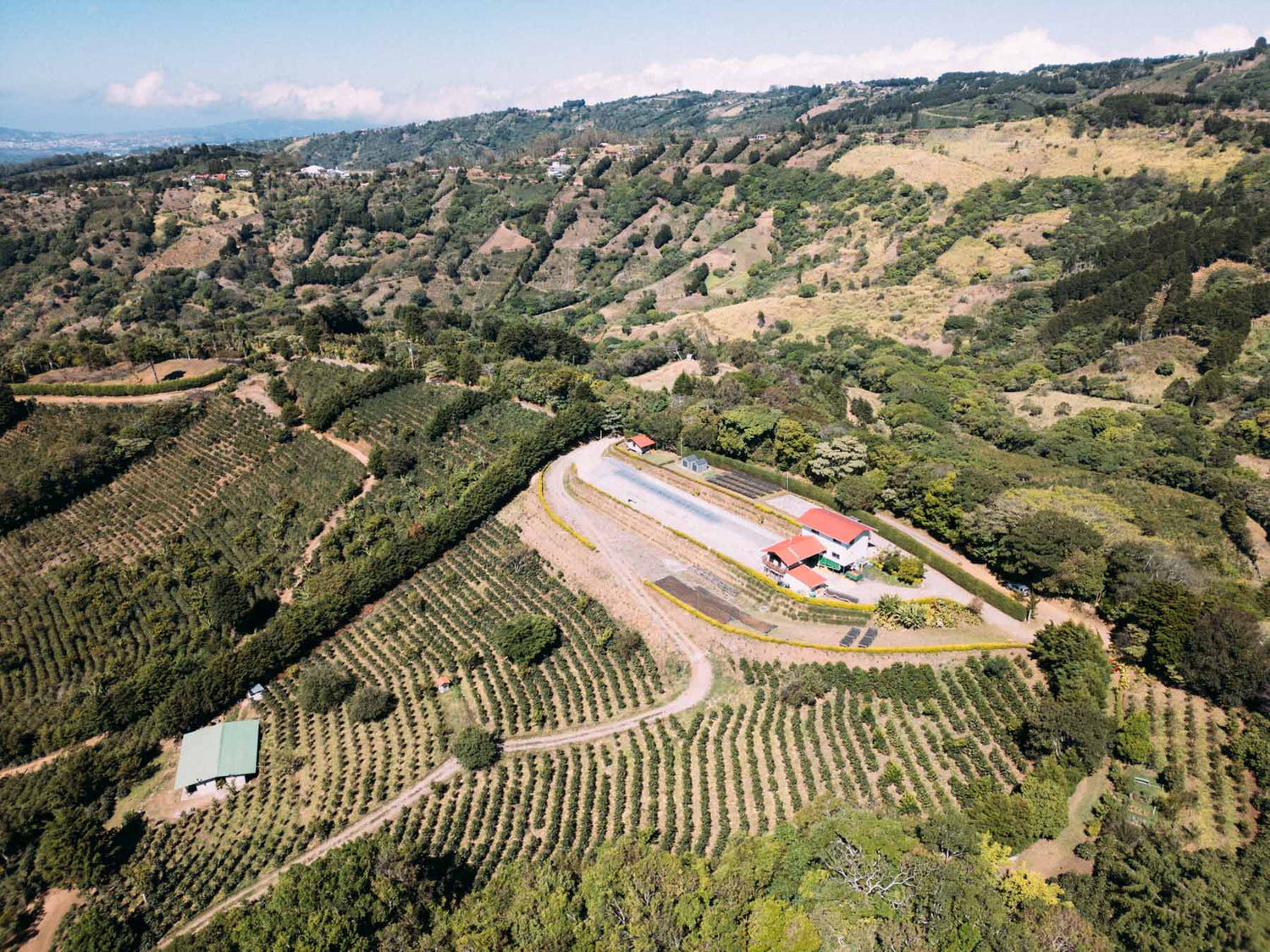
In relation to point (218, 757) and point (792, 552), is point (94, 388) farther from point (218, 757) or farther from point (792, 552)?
point (792, 552)

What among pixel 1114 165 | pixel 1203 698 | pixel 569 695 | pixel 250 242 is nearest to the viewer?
pixel 1203 698

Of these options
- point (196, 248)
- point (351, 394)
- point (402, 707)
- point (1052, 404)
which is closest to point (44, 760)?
point (402, 707)

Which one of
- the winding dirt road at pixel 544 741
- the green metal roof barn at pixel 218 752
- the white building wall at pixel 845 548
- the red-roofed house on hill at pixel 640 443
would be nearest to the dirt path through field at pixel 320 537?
the green metal roof barn at pixel 218 752

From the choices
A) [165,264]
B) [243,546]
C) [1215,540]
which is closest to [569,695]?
[243,546]

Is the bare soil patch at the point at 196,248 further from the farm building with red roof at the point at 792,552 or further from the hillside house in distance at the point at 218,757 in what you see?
the farm building with red roof at the point at 792,552

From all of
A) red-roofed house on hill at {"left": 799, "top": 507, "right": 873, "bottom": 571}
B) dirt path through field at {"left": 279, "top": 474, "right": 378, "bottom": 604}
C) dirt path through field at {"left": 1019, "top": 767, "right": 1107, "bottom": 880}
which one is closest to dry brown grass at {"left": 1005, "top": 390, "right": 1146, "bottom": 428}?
red-roofed house on hill at {"left": 799, "top": 507, "right": 873, "bottom": 571}

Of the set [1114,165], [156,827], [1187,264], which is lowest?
[156,827]

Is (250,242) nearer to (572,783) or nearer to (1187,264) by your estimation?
(572,783)

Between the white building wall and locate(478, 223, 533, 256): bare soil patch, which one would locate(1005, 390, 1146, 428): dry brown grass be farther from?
locate(478, 223, 533, 256): bare soil patch
